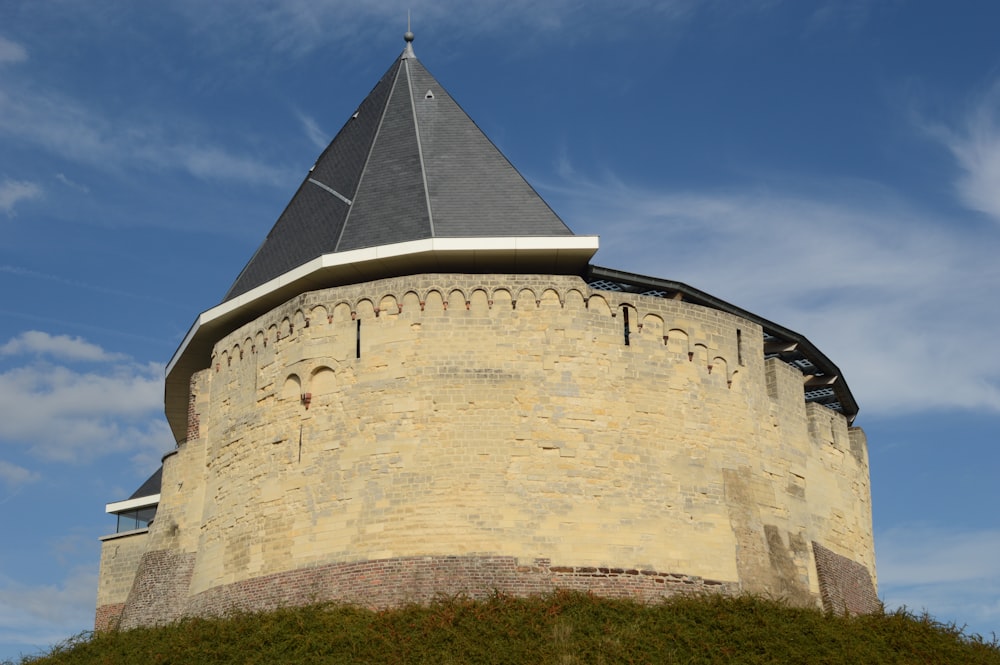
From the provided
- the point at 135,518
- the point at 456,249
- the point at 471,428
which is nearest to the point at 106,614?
the point at 135,518

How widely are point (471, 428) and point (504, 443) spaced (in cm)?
65

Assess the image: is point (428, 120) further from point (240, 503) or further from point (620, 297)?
point (240, 503)

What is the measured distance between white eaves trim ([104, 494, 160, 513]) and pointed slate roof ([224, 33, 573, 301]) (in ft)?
25.4

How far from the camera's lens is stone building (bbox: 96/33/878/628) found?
2478 centimetres

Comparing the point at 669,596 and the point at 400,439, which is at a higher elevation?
the point at 400,439

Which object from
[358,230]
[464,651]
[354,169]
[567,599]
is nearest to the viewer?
[464,651]

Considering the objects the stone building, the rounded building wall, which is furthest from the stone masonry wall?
the rounded building wall

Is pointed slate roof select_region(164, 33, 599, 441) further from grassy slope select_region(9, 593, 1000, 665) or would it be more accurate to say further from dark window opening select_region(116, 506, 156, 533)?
grassy slope select_region(9, 593, 1000, 665)

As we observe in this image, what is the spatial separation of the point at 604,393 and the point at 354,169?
25.7 feet

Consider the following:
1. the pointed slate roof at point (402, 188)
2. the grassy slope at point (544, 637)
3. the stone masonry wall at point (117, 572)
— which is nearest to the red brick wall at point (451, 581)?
the grassy slope at point (544, 637)

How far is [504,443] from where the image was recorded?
2519 centimetres

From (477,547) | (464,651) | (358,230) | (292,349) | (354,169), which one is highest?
(354,169)

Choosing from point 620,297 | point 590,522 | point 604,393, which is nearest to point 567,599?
point 590,522

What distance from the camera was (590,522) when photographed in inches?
981
